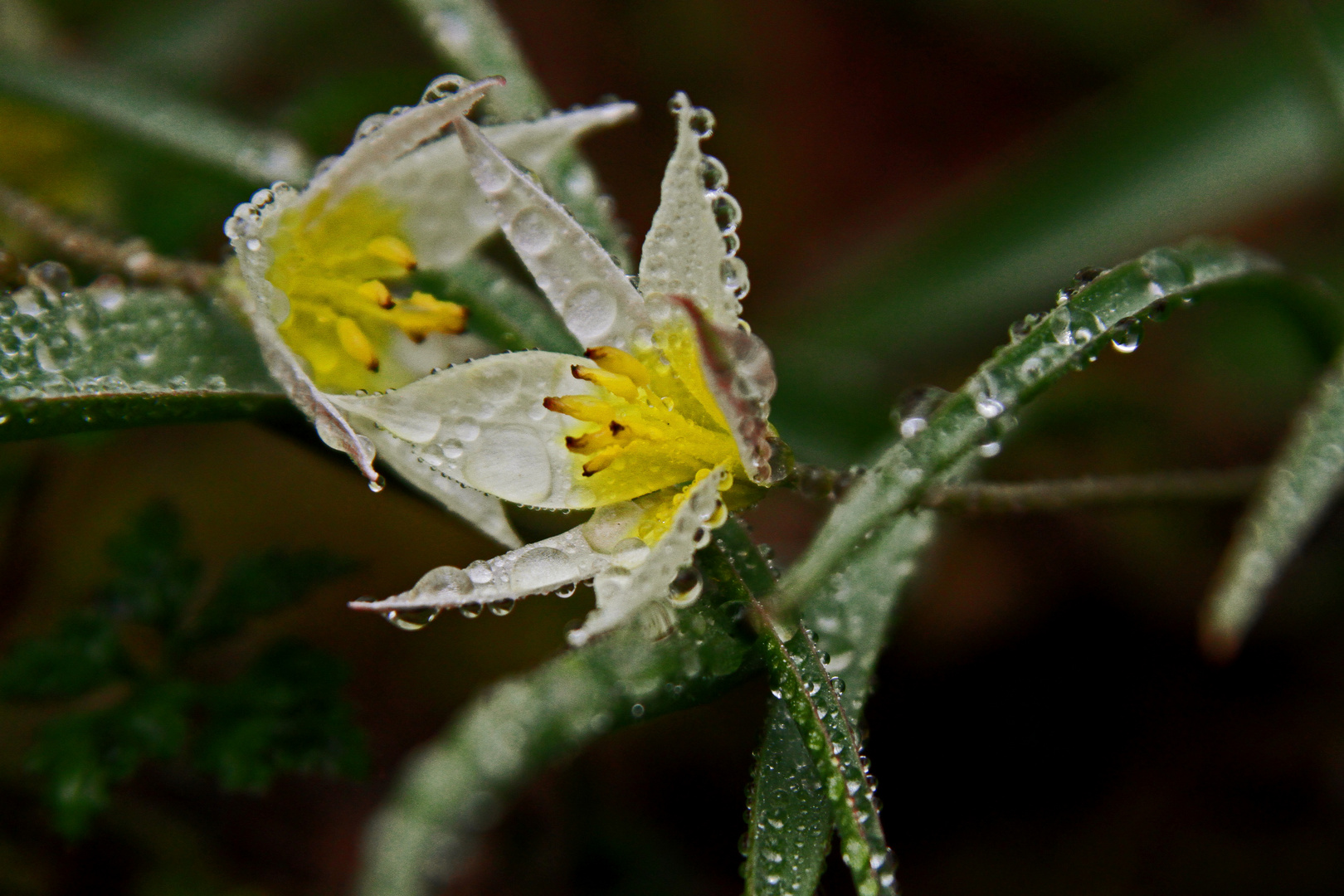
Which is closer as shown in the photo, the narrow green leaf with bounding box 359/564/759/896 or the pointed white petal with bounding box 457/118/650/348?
the narrow green leaf with bounding box 359/564/759/896

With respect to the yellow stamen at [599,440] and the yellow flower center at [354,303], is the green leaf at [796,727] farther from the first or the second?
the yellow flower center at [354,303]

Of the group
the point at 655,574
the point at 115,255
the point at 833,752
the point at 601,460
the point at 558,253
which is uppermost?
the point at 115,255

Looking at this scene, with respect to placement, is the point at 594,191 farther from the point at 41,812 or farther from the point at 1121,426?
the point at 1121,426

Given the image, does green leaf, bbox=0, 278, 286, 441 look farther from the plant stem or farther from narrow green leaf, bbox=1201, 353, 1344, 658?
narrow green leaf, bbox=1201, 353, 1344, 658

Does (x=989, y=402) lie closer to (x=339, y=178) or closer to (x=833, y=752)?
(x=833, y=752)

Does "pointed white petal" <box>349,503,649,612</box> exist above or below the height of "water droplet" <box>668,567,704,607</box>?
above

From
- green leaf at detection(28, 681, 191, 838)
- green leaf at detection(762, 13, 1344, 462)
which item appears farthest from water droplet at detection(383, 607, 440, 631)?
green leaf at detection(762, 13, 1344, 462)

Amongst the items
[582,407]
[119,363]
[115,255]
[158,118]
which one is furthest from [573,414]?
[158,118]
